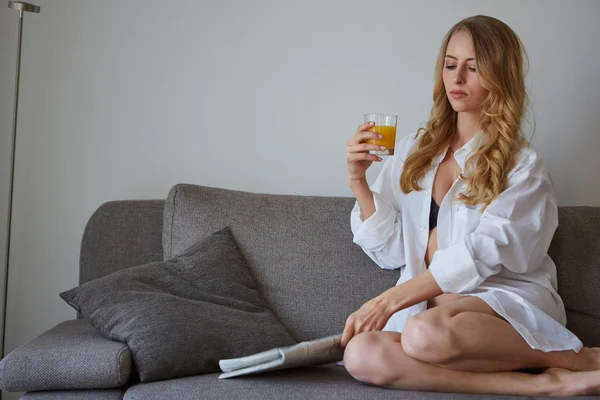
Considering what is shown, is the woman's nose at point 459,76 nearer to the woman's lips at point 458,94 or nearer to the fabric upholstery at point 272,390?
the woman's lips at point 458,94

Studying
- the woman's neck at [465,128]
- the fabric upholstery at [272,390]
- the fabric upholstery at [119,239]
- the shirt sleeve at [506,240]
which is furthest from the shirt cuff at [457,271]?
the fabric upholstery at [119,239]

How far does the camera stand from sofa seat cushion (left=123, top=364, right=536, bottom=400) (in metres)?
1.80

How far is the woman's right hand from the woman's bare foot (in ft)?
2.42

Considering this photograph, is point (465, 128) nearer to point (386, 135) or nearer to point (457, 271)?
point (386, 135)

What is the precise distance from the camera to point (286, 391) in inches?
71.9

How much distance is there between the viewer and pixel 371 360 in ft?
6.18

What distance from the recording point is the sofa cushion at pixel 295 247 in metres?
2.42

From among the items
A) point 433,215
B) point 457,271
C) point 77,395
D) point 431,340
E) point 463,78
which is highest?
point 463,78

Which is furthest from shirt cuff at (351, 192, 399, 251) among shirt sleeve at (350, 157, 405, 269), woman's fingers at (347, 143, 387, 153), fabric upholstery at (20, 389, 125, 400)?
fabric upholstery at (20, 389, 125, 400)

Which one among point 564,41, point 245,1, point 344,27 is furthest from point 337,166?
point 564,41

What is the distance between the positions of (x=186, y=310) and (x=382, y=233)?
0.64 metres

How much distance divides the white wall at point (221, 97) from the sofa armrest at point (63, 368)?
3.63 ft

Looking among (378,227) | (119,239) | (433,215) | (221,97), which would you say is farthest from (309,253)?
(221,97)

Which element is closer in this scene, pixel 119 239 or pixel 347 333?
pixel 347 333
